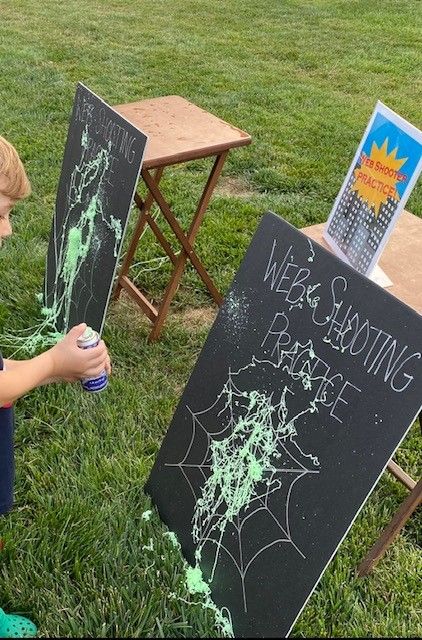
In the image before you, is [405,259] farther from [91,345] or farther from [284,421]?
[91,345]

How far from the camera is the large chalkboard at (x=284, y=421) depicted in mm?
1495

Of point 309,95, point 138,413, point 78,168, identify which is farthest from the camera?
point 309,95

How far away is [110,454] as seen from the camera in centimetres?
238

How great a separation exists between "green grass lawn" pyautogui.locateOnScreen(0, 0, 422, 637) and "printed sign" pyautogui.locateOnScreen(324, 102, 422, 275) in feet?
2.85

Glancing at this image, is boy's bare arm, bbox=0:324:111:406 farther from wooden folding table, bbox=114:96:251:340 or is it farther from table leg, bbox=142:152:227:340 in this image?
table leg, bbox=142:152:227:340

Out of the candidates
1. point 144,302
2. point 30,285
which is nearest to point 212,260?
point 144,302

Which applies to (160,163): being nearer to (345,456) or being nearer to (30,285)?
(30,285)

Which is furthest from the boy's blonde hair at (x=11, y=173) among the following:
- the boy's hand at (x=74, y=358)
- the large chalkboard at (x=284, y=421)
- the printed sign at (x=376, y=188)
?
the printed sign at (x=376, y=188)

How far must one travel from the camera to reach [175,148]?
8.39 feet

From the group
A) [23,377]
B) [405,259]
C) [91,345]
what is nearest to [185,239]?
[405,259]

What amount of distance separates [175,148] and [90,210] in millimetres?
424

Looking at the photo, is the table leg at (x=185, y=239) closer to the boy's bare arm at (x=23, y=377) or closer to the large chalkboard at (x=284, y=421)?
the large chalkboard at (x=284, y=421)

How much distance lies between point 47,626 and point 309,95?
5.37 metres

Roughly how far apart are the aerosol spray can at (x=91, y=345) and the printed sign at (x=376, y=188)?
782mm
